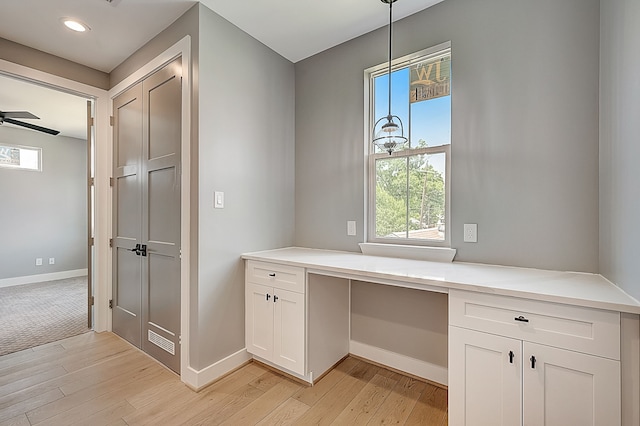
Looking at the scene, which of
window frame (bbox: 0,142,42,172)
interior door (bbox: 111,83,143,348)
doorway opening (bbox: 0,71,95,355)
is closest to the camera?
interior door (bbox: 111,83,143,348)

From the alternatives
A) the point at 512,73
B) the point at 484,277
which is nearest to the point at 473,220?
the point at 484,277

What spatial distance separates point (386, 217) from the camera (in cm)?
236

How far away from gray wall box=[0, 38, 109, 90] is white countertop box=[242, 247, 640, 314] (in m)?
2.54

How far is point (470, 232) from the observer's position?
192cm

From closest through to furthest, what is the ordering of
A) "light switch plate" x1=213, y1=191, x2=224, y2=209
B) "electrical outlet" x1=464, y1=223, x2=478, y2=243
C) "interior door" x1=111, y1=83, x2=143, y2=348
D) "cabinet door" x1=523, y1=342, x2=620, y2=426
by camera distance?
1. "cabinet door" x1=523, y1=342, x2=620, y2=426
2. "electrical outlet" x1=464, y1=223, x2=478, y2=243
3. "light switch plate" x1=213, y1=191, x2=224, y2=209
4. "interior door" x1=111, y1=83, x2=143, y2=348

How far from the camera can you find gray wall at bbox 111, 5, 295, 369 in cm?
205

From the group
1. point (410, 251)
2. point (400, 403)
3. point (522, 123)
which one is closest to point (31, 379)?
point (400, 403)

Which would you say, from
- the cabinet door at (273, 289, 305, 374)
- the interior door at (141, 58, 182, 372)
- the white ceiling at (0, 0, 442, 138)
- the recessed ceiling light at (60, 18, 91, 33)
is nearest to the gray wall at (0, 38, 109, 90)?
the white ceiling at (0, 0, 442, 138)

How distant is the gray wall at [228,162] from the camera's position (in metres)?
2.05

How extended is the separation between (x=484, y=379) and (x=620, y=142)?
48.0 inches

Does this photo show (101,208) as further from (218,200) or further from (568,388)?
(568,388)

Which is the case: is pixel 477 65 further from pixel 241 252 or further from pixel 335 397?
pixel 335 397

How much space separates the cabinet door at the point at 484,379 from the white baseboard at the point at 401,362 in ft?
2.07

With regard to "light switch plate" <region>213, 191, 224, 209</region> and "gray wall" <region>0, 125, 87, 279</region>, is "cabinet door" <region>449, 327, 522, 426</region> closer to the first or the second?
"light switch plate" <region>213, 191, 224, 209</region>
